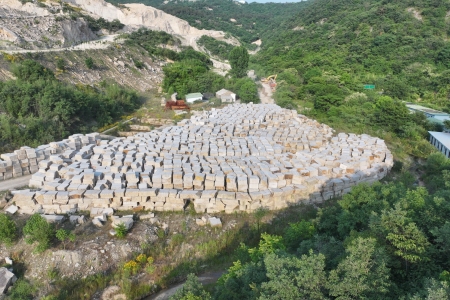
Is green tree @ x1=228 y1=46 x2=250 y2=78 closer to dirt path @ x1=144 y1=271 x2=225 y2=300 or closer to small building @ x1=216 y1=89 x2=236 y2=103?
small building @ x1=216 y1=89 x2=236 y2=103

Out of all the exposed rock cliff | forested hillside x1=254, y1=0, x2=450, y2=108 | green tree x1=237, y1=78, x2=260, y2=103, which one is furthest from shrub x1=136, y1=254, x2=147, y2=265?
the exposed rock cliff

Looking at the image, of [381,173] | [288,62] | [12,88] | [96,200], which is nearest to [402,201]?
[381,173]

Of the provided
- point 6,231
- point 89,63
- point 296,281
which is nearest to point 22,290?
point 6,231

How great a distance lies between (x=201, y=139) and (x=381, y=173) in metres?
8.29

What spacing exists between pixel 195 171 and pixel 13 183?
696 cm

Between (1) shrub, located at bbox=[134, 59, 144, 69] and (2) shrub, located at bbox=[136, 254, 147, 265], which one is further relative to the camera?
(1) shrub, located at bbox=[134, 59, 144, 69]

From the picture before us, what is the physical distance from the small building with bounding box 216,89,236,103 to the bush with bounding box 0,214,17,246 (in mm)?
20854

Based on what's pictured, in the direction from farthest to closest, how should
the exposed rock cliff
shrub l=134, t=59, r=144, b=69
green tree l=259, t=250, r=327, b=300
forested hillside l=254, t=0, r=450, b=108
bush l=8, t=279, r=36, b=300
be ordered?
1. the exposed rock cliff
2. shrub l=134, t=59, r=144, b=69
3. forested hillside l=254, t=0, r=450, b=108
4. bush l=8, t=279, r=36, b=300
5. green tree l=259, t=250, r=327, b=300

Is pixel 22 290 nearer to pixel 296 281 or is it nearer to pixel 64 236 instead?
pixel 64 236

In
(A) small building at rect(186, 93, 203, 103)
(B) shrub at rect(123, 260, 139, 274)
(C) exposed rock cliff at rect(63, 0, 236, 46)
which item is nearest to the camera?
(B) shrub at rect(123, 260, 139, 274)

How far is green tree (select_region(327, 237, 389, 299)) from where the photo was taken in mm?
4484

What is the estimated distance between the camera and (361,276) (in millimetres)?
4656

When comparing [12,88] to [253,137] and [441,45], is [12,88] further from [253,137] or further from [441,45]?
[441,45]

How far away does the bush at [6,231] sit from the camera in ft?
27.2
